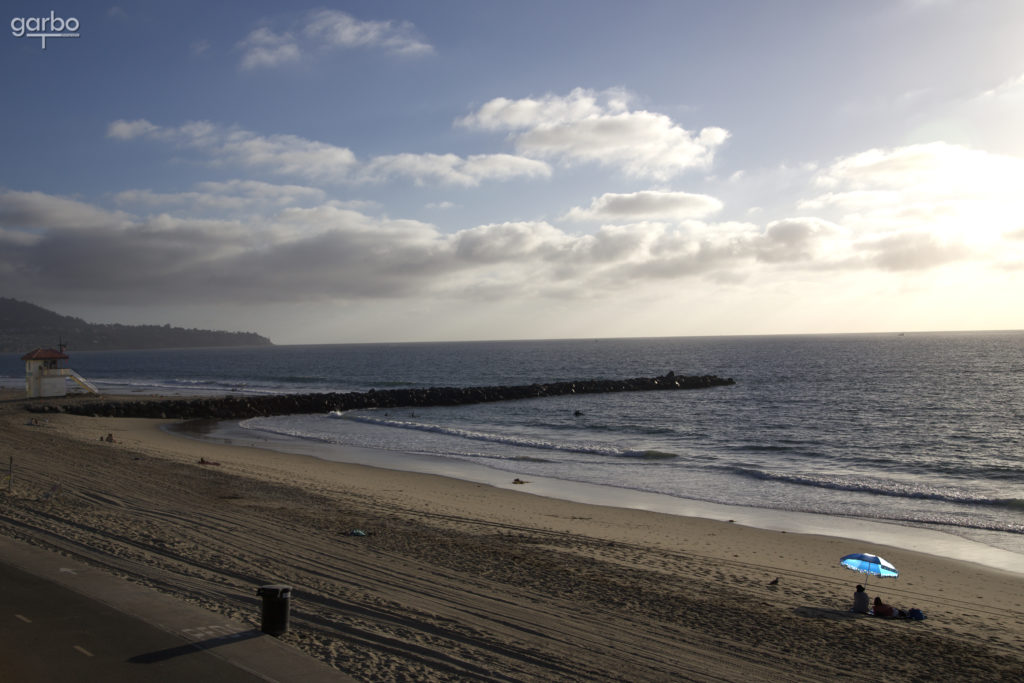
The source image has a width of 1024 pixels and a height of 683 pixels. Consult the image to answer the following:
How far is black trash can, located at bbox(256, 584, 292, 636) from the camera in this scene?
24.4 ft

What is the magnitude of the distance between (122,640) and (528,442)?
26410 mm

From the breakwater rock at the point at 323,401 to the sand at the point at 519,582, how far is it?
91.4 ft

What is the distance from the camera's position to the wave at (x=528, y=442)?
28.5m

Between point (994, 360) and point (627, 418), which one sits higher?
point (994, 360)

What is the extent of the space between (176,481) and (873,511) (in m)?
19.6

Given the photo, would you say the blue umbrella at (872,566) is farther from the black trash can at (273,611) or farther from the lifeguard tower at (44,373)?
the lifeguard tower at (44,373)

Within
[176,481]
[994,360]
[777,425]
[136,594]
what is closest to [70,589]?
[136,594]

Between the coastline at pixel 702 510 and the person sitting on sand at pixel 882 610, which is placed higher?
the person sitting on sand at pixel 882 610

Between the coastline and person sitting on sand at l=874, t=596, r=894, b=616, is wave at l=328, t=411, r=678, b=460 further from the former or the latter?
person sitting on sand at l=874, t=596, r=894, b=616

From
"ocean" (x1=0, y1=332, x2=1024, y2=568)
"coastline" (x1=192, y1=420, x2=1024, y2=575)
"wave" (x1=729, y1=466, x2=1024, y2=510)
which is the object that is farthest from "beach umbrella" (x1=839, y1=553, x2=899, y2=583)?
"wave" (x1=729, y1=466, x2=1024, y2=510)

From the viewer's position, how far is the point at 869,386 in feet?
201

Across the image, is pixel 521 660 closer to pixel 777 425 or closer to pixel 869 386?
pixel 777 425

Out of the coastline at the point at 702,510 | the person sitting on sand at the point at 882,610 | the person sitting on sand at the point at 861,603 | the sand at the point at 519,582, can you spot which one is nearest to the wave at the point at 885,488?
the coastline at the point at 702,510

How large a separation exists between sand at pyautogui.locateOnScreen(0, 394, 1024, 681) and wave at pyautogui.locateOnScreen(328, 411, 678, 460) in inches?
416
